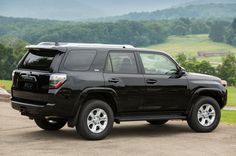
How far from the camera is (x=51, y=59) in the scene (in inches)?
384

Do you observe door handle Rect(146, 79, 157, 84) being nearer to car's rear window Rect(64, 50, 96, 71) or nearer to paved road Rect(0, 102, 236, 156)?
paved road Rect(0, 102, 236, 156)

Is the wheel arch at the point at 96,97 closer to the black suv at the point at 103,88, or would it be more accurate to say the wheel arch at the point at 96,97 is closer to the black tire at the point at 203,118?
the black suv at the point at 103,88

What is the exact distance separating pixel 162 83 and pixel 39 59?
7.80 feet

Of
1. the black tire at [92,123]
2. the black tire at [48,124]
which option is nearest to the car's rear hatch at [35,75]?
the black tire at [92,123]

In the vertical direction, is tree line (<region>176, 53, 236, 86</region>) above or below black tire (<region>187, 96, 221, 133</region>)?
below

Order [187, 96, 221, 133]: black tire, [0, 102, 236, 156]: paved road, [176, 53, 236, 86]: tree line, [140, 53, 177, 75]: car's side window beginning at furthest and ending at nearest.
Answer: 1. [176, 53, 236, 86]: tree line
2. [187, 96, 221, 133]: black tire
3. [140, 53, 177, 75]: car's side window
4. [0, 102, 236, 156]: paved road

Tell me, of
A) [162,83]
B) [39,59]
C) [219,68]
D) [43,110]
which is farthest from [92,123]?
[219,68]

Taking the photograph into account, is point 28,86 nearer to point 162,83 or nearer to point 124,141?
point 124,141

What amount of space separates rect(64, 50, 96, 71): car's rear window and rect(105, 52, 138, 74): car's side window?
0.37m

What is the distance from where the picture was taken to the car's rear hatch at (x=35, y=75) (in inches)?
375

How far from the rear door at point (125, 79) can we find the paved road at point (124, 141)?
65 cm

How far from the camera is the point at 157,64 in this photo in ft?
35.7

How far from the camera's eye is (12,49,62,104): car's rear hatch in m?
9.51

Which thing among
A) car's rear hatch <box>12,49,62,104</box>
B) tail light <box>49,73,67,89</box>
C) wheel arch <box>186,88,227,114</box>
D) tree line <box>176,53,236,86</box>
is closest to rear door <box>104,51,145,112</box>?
tail light <box>49,73,67,89</box>
